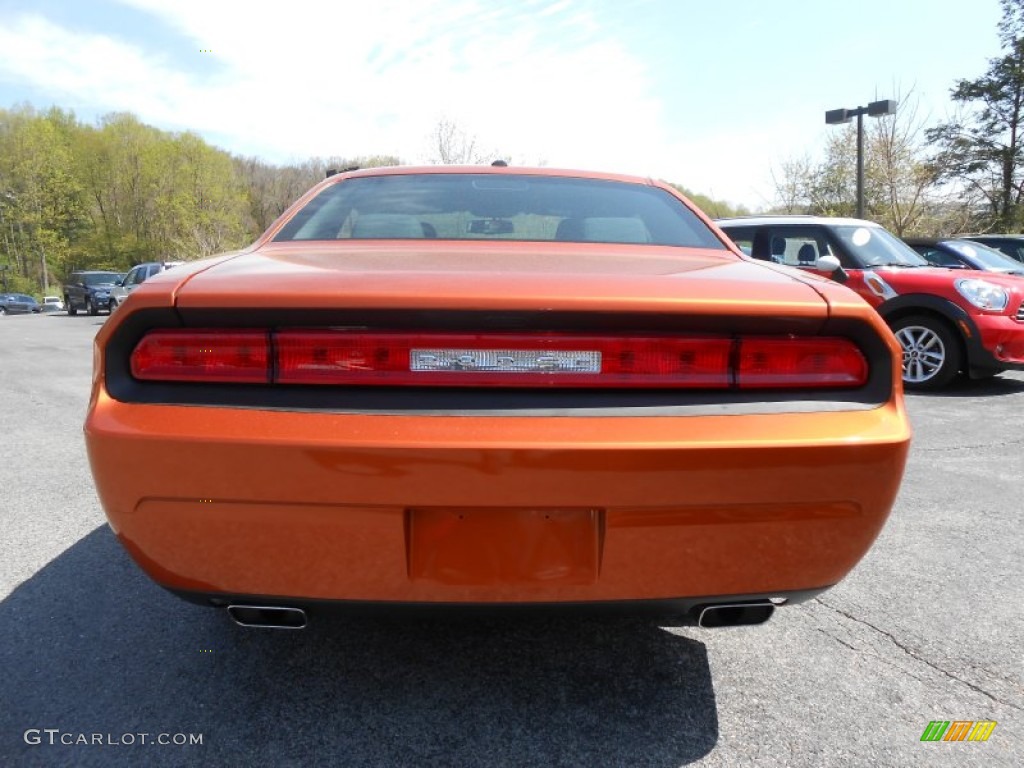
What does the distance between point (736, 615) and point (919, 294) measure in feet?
19.8

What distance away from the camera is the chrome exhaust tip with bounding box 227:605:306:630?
1623 millimetres

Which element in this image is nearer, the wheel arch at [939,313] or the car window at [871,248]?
the wheel arch at [939,313]

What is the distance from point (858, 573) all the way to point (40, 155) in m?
65.6

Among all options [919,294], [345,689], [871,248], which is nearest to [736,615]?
[345,689]

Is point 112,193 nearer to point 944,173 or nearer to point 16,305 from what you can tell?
point 16,305

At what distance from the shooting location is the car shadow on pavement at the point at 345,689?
1.72m

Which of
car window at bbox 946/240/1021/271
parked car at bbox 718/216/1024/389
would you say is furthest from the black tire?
car window at bbox 946/240/1021/271

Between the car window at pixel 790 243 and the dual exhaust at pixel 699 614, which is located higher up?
the car window at pixel 790 243

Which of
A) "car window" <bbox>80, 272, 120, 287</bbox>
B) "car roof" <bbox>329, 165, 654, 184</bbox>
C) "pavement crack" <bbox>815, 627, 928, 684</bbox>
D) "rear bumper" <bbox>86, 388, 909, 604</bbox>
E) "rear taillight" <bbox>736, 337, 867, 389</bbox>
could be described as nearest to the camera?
"rear bumper" <bbox>86, 388, 909, 604</bbox>

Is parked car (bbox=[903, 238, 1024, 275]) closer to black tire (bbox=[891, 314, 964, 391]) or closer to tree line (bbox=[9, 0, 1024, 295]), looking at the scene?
black tire (bbox=[891, 314, 964, 391])

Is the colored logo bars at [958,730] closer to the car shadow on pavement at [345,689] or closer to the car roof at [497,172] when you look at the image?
the car shadow on pavement at [345,689]

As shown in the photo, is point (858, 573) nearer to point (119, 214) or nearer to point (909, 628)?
point (909, 628)

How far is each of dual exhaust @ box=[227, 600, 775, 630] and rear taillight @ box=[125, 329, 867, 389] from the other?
515 millimetres

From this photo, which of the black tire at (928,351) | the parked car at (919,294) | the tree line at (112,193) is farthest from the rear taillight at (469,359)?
the tree line at (112,193)
